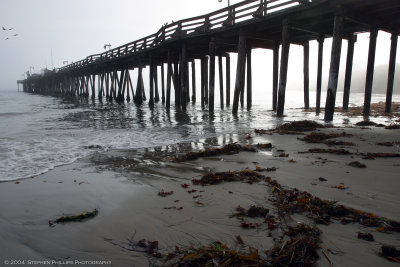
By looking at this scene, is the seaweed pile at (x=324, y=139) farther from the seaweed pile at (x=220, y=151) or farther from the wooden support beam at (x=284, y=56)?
the wooden support beam at (x=284, y=56)

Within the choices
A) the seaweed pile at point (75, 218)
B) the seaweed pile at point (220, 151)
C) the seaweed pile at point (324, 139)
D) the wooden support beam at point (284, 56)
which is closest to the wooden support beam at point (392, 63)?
the wooden support beam at point (284, 56)

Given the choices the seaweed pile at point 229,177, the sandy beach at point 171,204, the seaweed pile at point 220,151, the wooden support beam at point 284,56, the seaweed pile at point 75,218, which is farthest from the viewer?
the wooden support beam at point 284,56

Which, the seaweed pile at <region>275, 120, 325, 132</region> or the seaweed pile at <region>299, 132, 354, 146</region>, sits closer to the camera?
the seaweed pile at <region>299, 132, 354, 146</region>

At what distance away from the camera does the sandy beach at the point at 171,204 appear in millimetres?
2248

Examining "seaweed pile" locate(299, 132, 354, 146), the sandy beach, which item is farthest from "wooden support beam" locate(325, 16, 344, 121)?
the sandy beach

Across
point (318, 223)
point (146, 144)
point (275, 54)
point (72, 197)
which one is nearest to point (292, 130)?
point (146, 144)

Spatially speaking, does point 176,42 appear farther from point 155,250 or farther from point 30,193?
point 155,250

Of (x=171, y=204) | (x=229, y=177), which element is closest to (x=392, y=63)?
(x=229, y=177)

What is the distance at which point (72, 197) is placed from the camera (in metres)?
3.59

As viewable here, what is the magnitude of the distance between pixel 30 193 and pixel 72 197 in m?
0.69

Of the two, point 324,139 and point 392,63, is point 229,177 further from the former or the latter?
point 392,63

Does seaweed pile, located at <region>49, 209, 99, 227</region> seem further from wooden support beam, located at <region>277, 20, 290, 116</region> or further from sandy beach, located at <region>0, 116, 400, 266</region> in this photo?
wooden support beam, located at <region>277, 20, 290, 116</region>

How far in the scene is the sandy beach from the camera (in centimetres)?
225

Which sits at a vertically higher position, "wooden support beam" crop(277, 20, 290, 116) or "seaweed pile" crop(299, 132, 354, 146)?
"wooden support beam" crop(277, 20, 290, 116)
